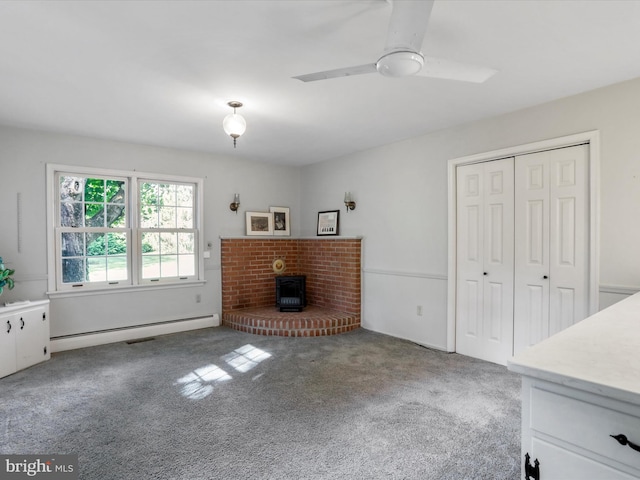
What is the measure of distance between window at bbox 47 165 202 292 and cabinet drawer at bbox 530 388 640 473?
15.5ft

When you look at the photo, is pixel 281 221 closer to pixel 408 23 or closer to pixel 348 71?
pixel 348 71

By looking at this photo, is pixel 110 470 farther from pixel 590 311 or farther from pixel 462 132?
pixel 462 132

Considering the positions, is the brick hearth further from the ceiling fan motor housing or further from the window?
the ceiling fan motor housing

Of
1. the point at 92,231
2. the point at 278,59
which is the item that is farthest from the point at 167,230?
the point at 278,59

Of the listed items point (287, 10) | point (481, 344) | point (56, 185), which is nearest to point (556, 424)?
point (287, 10)

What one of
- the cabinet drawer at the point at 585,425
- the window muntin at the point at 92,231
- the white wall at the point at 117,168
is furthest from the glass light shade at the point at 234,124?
the cabinet drawer at the point at 585,425

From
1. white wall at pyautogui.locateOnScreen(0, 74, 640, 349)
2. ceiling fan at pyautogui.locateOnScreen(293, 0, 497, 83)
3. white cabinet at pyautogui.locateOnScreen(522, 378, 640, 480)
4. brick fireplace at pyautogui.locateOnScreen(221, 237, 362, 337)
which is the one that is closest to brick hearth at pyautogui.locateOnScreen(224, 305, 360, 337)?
brick fireplace at pyautogui.locateOnScreen(221, 237, 362, 337)

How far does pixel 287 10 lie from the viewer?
1906mm

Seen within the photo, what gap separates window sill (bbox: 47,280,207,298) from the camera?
164 inches

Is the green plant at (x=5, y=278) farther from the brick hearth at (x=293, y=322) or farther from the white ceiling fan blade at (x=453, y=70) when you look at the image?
the white ceiling fan blade at (x=453, y=70)

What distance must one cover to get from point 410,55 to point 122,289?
4346 millimetres

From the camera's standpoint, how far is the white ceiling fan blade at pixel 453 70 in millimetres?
1876

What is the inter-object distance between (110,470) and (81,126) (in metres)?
3.45

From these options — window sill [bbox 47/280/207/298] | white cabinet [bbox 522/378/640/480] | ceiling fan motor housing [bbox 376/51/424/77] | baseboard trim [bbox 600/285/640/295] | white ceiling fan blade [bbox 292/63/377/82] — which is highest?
white ceiling fan blade [bbox 292/63/377/82]
